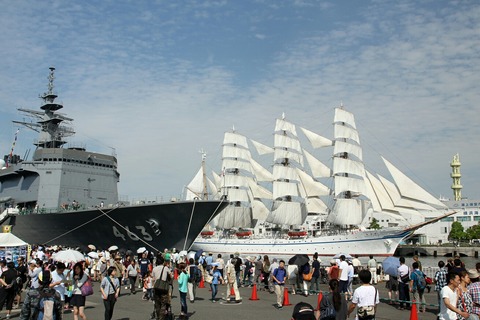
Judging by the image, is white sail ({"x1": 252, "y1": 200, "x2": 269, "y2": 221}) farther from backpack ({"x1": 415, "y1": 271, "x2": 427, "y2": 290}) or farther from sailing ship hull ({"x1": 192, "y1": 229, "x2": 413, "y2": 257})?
backpack ({"x1": 415, "y1": 271, "x2": 427, "y2": 290})

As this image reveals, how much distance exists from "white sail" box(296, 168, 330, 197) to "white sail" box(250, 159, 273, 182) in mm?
6131

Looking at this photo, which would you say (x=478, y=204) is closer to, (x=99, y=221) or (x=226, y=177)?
(x=226, y=177)

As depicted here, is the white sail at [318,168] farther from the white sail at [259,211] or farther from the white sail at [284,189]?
the white sail at [259,211]

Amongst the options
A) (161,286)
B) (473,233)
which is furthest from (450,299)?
(473,233)

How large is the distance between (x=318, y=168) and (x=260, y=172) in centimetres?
1100

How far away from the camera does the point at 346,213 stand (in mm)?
61625

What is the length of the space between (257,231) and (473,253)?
119ft

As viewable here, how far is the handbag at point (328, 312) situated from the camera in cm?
644

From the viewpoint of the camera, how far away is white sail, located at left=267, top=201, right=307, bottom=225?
66.9 meters

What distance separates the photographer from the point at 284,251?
5994 cm

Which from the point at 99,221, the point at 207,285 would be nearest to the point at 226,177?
the point at 99,221

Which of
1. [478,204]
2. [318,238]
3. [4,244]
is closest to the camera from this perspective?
[4,244]

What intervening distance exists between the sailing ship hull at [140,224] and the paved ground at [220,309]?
14.3 metres

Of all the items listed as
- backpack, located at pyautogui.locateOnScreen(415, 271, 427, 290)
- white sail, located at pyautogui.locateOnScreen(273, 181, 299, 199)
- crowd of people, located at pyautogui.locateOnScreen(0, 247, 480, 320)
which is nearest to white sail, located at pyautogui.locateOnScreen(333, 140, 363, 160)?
white sail, located at pyautogui.locateOnScreen(273, 181, 299, 199)
